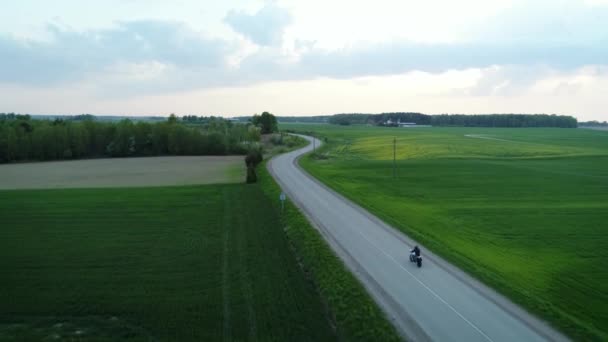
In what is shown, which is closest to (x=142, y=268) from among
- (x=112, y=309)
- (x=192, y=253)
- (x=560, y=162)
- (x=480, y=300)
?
(x=192, y=253)

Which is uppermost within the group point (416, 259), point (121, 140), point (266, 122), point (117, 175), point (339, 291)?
point (266, 122)

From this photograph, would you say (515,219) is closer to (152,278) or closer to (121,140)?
(152,278)

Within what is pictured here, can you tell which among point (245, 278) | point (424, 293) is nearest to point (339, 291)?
point (424, 293)

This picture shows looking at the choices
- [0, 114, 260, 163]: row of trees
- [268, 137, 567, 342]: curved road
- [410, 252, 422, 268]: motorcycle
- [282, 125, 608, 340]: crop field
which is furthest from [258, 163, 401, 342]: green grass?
[0, 114, 260, 163]: row of trees

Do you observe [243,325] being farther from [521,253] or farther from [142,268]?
[521,253]

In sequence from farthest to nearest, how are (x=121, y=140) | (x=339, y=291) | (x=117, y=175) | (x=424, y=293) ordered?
1. (x=121, y=140)
2. (x=117, y=175)
3. (x=339, y=291)
4. (x=424, y=293)
